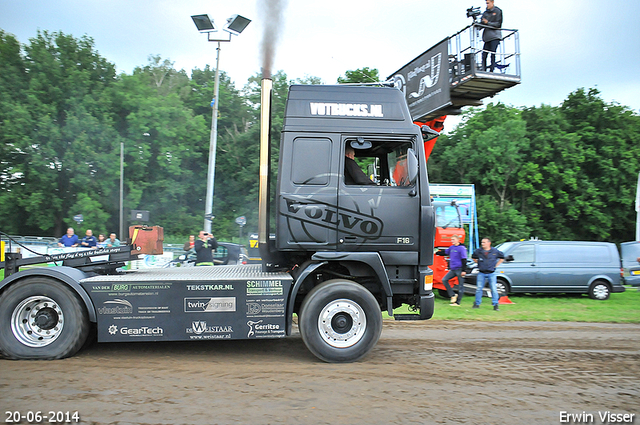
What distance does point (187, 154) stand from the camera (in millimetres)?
31516

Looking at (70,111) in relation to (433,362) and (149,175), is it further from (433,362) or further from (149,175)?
(433,362)

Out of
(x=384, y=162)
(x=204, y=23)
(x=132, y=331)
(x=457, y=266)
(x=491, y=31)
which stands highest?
(x=204, y=23)

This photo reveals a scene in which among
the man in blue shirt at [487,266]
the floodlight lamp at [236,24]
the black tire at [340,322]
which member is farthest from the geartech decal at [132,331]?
the floodlight lamp at [236,24]

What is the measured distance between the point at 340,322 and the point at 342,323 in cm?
3

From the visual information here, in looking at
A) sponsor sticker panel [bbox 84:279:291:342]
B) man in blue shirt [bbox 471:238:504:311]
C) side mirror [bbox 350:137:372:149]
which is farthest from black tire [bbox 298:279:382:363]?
man in blue shirt [bbox 471:238:504:311]

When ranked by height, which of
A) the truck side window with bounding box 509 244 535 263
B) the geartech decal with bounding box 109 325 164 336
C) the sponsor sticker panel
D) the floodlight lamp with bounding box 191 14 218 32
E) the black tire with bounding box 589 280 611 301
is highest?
the floodlight lamp with bounding box 191 14 218 32

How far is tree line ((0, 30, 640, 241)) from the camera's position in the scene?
27.8m

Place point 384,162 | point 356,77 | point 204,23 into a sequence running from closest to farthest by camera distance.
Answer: point 384,162
point 204,23
point 356,77

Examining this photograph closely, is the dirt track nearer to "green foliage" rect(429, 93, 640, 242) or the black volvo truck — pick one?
the black volvo truck

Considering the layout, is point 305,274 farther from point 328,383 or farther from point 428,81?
point 428,81

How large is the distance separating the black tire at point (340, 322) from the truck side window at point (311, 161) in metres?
1.34

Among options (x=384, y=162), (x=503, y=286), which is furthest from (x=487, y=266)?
(x=384, y=162)

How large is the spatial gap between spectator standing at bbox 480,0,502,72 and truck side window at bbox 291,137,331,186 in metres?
5.98

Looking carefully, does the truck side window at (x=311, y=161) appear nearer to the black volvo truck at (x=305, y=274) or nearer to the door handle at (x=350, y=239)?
the black volvo truck at (x=305, y=274)
